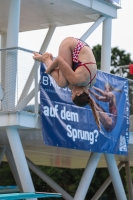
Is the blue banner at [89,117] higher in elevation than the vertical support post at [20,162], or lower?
higher

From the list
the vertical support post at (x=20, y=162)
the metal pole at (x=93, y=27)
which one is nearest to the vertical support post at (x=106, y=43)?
the metal pole at (x=93, y=27)

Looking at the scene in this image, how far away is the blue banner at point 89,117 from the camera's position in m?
17.0

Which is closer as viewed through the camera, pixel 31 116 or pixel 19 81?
pixel 19 81

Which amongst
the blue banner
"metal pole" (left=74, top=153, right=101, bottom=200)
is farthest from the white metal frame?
the blue banner

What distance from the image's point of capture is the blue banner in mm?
17000

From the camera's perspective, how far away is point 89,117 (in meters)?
18.3

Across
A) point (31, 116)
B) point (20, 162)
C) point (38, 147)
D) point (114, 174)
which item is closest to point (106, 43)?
point (38, 147)

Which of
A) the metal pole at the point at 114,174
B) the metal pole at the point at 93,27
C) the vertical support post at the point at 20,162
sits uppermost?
the metal pole at the point at 93,27

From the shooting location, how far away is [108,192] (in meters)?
46.4

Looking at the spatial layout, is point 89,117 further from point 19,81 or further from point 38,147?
point 38,147

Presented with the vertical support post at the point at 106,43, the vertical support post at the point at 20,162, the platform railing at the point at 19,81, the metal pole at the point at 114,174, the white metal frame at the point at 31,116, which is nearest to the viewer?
the platform railing at the point at 19,81

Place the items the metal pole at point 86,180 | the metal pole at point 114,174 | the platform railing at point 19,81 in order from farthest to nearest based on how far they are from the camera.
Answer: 1. the metal pole at point 114,174
2. the metal pole at point 86,180
3. the platform railing at point 19,81

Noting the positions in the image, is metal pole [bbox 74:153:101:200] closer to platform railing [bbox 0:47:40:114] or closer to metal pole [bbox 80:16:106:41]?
platform railing [bbox 0:47:40:114]

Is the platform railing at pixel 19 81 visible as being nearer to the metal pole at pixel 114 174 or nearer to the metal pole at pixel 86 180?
the metal pole at pixel 86 180
